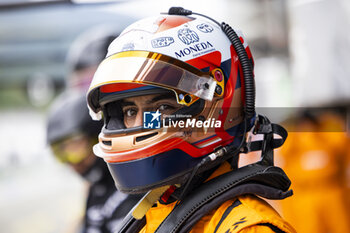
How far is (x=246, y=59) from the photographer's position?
1217 mm

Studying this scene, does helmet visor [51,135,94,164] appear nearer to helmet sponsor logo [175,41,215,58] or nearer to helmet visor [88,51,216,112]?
helmet visor [88,51,216,112]

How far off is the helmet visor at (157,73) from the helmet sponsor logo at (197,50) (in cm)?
3

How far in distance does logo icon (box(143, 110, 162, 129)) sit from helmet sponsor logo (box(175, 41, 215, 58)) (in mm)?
175

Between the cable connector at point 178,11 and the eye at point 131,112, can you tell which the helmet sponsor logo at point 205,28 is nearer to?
the cable connector at point 178,11

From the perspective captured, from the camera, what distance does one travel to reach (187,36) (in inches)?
45.9

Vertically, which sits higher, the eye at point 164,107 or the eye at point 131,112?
the eye at point 164,107

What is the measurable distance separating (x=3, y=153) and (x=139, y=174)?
4790 millimetres

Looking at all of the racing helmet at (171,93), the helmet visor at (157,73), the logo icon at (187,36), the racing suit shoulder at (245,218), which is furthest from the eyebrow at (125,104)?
the racing suit shoulder at (245,218)

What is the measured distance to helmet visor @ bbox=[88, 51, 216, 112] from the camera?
3.54 feet

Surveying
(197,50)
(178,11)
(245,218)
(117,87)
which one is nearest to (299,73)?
(178,11)

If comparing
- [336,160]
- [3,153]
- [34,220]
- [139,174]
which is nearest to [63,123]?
[139,174]

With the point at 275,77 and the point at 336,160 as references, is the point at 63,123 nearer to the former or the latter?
the point at 275,77

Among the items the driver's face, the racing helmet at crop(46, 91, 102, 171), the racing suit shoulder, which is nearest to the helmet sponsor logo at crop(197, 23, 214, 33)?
the driver's face

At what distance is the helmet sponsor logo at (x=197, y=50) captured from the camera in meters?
1.12
